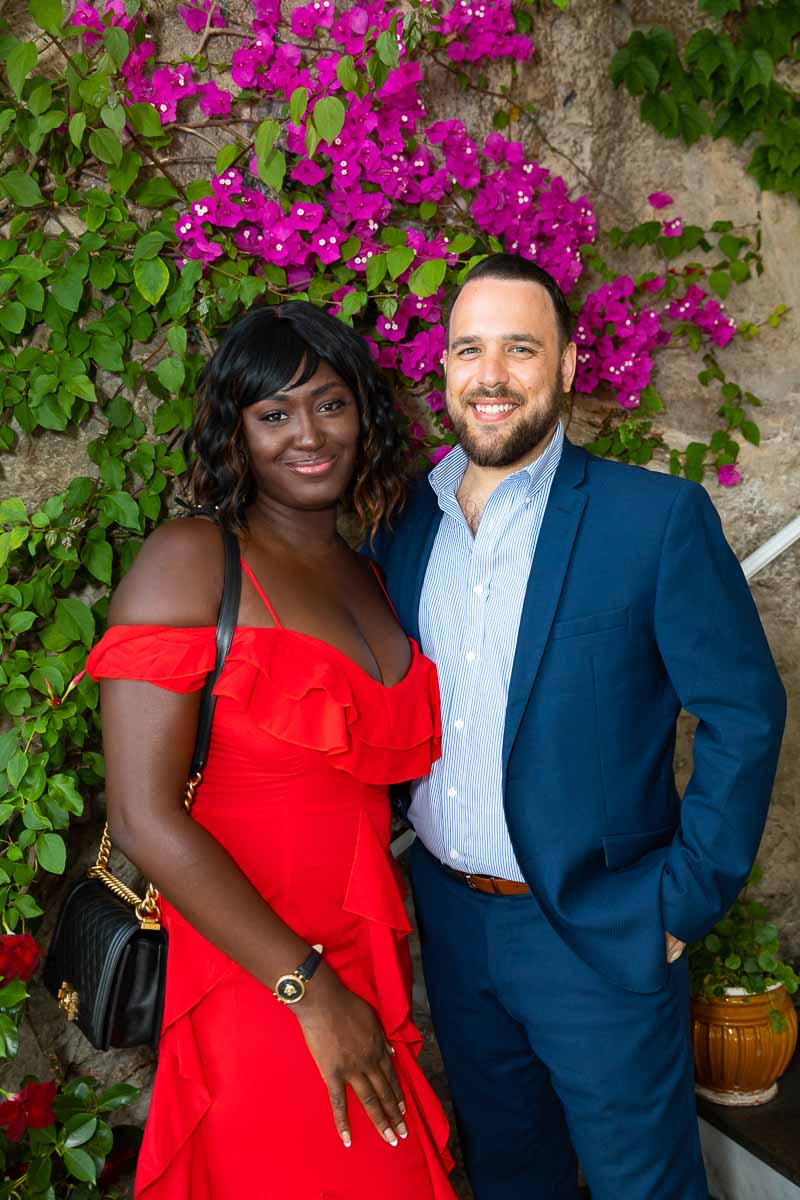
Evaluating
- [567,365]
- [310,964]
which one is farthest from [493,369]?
[310,964]

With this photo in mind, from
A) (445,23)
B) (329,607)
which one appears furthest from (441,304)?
(329,607)

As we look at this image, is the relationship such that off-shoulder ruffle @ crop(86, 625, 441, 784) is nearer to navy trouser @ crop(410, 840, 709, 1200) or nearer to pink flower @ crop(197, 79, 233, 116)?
navy trouser @ crop(410, 840, 709, 1200)

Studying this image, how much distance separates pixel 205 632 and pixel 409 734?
41 centimetres

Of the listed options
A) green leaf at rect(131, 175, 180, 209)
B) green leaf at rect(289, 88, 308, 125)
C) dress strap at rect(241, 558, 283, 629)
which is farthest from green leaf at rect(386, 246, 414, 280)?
dress strap at rect(241, 558, 283, 629)

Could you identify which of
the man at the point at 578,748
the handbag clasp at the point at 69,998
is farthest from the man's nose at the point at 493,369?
the handbag clasp at the point at 69,998

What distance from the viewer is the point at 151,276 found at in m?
2.00

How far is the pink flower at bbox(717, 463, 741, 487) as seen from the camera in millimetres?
2758

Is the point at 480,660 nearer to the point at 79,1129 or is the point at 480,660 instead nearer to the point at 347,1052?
the point at 347,1052

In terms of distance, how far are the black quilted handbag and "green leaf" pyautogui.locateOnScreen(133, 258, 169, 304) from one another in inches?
22.9

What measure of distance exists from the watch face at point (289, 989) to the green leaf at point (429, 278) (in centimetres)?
126

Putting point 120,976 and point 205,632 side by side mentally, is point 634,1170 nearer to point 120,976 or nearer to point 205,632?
point 120,976

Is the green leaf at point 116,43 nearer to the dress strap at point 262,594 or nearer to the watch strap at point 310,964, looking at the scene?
the dress strap at point 262,594

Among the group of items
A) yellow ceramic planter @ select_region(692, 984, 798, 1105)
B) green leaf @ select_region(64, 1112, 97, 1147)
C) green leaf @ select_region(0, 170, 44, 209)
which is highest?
green leaf @ select_region(0, 170, 44, 209)

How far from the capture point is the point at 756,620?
5.81 ft
